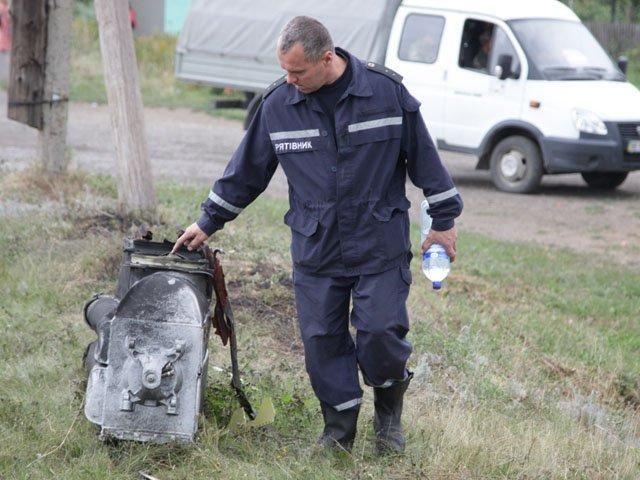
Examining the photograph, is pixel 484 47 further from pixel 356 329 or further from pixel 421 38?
pixel 356 329

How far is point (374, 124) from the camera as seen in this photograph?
185 inches

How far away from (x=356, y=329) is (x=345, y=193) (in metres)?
0.58

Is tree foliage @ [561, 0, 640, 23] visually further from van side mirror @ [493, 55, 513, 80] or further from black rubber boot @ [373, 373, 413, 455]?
black rubber boot @ [373, 373, 413, 455]

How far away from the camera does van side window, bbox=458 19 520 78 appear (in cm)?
1472

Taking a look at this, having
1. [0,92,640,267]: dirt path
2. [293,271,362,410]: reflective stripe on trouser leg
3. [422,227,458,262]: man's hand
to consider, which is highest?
[422,227,458,262]: man's hand

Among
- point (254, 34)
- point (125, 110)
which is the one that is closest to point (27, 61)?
point (125, 110)

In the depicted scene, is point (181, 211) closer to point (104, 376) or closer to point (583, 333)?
point (583, 333)

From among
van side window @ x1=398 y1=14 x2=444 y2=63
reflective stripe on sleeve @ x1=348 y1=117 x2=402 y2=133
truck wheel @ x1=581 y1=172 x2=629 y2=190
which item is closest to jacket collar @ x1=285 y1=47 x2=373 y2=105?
reflective stripe on sleeve @ x1=348 y1=117 x2=402 y2=133

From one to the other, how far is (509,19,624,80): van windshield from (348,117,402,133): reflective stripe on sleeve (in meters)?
10.1

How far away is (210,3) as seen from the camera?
711 inches

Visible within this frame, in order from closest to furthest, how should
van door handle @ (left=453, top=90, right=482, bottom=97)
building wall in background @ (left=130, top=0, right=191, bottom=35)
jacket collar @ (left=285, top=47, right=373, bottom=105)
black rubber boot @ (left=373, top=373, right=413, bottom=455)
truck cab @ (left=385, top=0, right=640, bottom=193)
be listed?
jacket collar @ (left=285, top=47, right=373, bottom=105) < black rubber boot @ (left=373, top=373, right=413, bottom=455) < truck cab @ (left=385, top=0, right=640, bottom=193) < van door handle @ (left=453, top=90, right=482, bottom=97) < building wall in background @ (left=130, top=0, right=191, bottom=35)

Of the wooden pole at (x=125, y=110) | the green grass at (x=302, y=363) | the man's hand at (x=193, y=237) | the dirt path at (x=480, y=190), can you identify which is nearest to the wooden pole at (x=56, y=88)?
the green grass at (x=302, y=363)

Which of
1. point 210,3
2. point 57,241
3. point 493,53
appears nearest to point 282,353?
point 57,241

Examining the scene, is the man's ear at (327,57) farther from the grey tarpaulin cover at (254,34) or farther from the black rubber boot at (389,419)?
the grey tarpaulin cover at (254,34)
